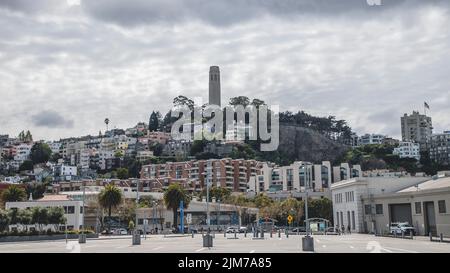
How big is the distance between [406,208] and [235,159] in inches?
4171

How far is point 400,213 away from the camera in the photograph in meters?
67.6

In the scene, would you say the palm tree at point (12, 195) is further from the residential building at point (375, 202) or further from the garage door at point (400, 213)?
the garage door at point (400, 213)

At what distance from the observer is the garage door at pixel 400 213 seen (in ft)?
215

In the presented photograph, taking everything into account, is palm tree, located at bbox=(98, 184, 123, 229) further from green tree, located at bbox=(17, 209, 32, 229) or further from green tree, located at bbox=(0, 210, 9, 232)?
green tree, located at bbox=(0, 210, 9, 232)

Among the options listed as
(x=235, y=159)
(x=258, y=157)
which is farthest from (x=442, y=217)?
(x=258, y=157)

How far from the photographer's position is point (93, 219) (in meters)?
109

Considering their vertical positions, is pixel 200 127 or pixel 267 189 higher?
pixel 200 127

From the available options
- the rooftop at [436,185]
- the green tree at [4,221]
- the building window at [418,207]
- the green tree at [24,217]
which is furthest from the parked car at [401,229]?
the green tree at [24,217]

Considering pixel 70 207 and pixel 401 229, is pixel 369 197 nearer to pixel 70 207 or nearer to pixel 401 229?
pixel 401 229

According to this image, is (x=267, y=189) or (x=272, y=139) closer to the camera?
(x=267, y=189)
